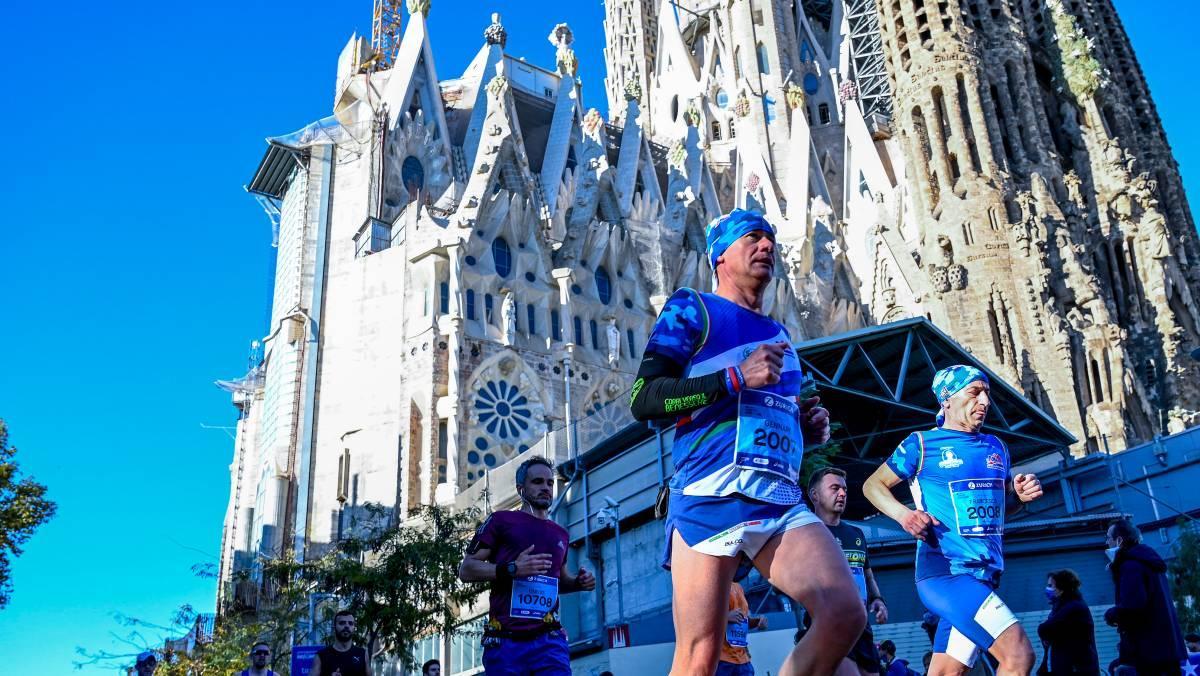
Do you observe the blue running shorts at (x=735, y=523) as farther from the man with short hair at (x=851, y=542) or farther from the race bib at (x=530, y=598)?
the man with short hair at (x=851, y=542)

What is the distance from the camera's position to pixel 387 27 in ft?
161

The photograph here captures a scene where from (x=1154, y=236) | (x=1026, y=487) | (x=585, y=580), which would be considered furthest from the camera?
(x=1154, y=236)

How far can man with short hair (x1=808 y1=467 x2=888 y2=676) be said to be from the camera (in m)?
6.76

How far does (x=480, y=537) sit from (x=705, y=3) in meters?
61.1

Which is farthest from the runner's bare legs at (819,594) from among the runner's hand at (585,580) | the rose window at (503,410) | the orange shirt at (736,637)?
the rose window at (503,410)

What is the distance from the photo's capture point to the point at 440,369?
34125 millimetres

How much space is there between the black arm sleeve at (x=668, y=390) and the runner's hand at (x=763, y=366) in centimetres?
9

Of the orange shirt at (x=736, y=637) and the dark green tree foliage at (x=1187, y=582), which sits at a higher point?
the dark green tree foliage at (x=1187, y=582)

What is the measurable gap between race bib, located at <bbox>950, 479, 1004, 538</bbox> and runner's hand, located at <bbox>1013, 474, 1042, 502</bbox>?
0.33 feet

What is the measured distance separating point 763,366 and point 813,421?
702 mm

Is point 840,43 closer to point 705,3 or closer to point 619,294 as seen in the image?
point 705,3

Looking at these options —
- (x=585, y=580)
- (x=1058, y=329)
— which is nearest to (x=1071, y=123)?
(x=1058, y=329)

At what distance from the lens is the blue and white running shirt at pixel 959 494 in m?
5.72

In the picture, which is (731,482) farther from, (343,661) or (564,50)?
(564,50)
